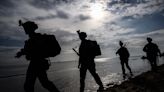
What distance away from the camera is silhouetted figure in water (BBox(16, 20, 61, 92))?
4.93 m

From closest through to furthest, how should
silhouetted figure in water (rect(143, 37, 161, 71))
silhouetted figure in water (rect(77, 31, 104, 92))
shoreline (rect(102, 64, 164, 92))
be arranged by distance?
shoreline (rect(102, 64, 164, 92))
silhouetted figure in water (rect(77, 31, 104, 92))
silhouetted figure in water (rect(143, 37, 161, 71))

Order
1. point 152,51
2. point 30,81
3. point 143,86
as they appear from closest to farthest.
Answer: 1. point 30,81
2. point 143,86
3. point 152,51

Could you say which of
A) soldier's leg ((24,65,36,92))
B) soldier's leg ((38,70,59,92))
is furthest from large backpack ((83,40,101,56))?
soldier's leg ((24,65,36,92))

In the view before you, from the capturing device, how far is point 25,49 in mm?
5055

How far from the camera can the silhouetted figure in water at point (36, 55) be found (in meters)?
4.93

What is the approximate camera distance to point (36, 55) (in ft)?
16.7

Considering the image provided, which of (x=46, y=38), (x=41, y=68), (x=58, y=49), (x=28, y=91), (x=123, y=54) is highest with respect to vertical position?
(x=46, y=38)

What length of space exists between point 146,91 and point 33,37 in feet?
14.7

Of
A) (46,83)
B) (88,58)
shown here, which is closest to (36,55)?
(46,83)

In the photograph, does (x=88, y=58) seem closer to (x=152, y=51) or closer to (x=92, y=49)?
(x=92, y=49)

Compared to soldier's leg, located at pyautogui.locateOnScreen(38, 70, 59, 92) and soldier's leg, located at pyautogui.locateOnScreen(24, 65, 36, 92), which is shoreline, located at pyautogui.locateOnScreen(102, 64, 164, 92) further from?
soldier's leg, located at pyautogui.locateOnScreen(24, 65, 36, 92)

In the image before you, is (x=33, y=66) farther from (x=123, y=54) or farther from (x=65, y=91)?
(x=65, y=91)

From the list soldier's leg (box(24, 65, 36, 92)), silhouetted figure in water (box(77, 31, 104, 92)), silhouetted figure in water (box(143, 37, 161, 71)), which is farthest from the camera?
silhouetted figure in water (box(143, 37, 161, 71))

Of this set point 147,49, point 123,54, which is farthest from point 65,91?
point 147,49
